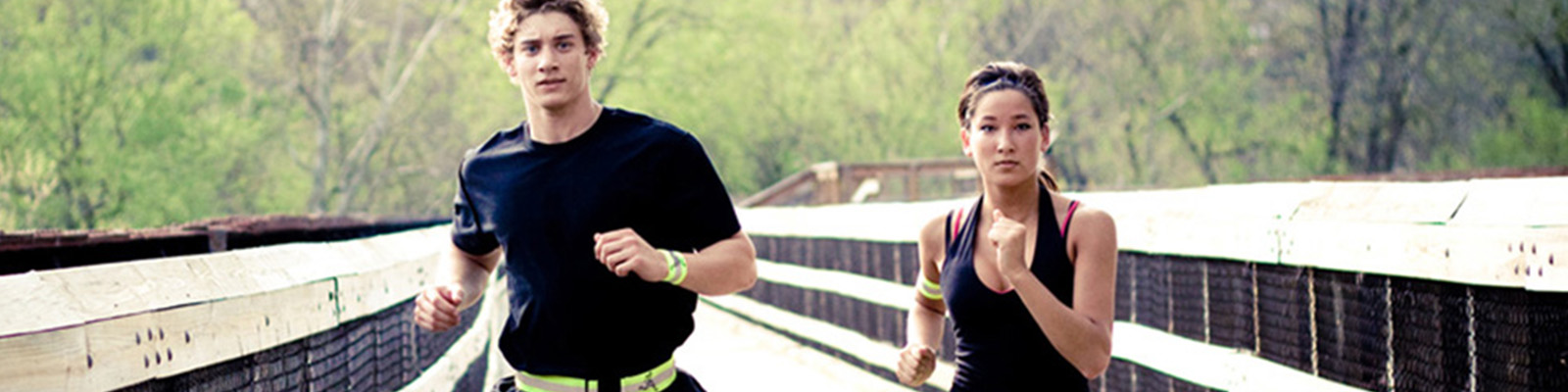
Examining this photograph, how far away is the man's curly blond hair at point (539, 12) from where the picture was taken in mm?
3732

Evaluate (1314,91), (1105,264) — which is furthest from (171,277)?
(1314,91)

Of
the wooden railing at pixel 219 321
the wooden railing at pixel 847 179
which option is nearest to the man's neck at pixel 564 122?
the wooden railing at pixel 219 321

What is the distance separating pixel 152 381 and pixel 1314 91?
45.4m

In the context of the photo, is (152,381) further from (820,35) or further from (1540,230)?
(820,35)

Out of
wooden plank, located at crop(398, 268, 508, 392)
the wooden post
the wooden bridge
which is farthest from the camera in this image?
the wooden post

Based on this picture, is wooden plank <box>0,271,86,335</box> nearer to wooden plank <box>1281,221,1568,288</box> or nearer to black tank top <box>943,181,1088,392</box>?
black tank top <box>943,181,1088,392</box>

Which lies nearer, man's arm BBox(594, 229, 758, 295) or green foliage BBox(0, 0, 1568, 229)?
man's arm BBox(594, 229, 758, 295)

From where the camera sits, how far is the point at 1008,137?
3896mm

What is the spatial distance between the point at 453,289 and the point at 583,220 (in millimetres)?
312

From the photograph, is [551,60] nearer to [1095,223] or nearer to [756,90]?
[1095,223]

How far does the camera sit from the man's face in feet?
12.0

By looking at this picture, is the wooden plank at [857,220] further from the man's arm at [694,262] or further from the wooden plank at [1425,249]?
the man's arm at [694,262]

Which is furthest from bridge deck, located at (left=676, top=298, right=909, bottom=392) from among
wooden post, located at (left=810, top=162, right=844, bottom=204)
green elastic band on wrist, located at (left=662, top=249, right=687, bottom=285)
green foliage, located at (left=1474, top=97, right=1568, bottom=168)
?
green foliage, located at (left=1474, top=97, right=1568, bottom=168)

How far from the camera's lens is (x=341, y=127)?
5056cm
